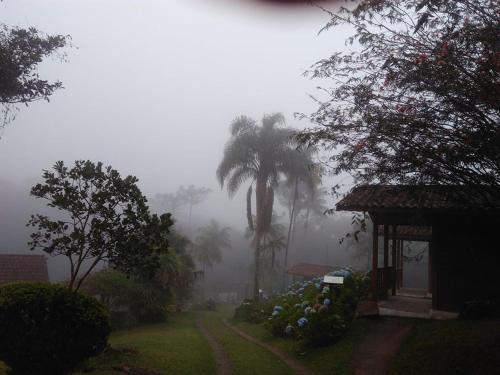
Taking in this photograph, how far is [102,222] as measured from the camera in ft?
27.3

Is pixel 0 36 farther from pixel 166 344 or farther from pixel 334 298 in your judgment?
pixel 334 298

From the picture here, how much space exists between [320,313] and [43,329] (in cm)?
Result: 731

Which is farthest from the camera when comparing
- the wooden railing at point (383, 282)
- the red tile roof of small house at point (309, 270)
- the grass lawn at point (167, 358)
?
the red tile roof of small house at point (309, 270)

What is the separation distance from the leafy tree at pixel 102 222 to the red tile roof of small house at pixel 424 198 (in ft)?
14.1

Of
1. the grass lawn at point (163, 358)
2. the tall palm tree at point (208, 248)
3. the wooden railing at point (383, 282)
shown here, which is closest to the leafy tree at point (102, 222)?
the grass lawn at point (163, 358)

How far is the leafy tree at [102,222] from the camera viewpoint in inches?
328

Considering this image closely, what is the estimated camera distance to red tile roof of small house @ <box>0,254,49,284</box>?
22.4 meters

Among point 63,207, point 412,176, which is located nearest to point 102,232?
point 63,207

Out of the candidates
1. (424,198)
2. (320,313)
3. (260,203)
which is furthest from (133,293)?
(424,198)

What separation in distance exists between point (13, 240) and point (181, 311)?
28.8m

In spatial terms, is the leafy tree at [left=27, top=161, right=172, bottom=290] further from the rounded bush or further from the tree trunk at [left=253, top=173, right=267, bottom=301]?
the tree trunk at [left=253, top=173, right=267, bottom=301]

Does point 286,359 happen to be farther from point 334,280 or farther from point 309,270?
point 309,270

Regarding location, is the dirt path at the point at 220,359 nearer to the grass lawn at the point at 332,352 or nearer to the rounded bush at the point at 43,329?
the grass lawn at the point at 332,352

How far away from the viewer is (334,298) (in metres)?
13.6
